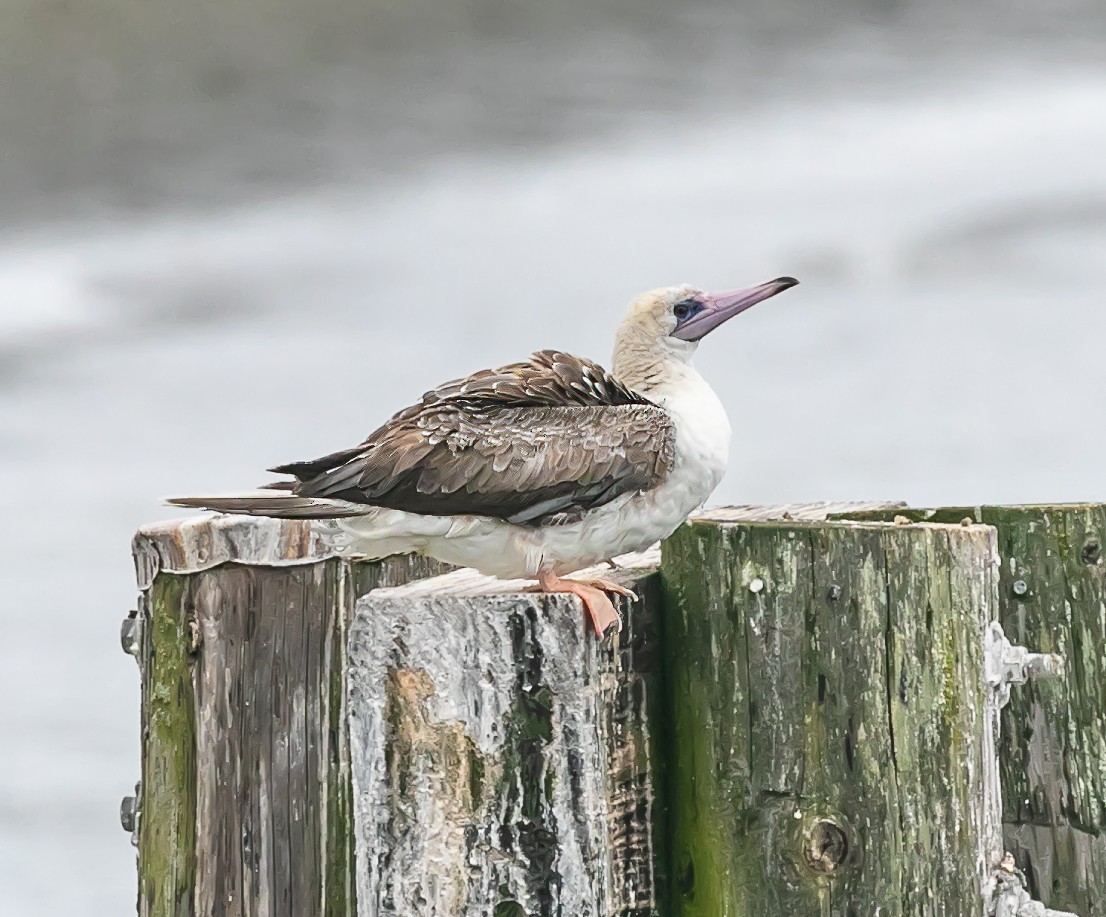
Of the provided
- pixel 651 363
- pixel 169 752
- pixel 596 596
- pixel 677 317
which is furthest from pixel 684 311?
pixel 169 752

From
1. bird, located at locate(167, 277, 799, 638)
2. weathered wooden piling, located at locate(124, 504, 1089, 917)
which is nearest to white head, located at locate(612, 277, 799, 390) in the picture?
bird, located at locate(167, 277, 799, 638)

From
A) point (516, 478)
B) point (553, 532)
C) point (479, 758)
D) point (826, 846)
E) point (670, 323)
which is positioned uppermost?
point (670, 323)

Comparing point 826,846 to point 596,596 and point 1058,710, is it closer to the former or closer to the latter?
point 596,596

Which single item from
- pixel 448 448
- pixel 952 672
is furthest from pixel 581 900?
pixel 448 448

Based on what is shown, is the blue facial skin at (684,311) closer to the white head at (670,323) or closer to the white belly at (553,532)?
the white head at (670,323)

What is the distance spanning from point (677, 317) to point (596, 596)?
55.0 inches

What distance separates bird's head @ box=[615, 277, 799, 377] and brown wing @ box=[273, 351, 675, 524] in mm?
457

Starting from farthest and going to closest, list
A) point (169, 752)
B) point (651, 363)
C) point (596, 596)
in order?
1. point (169, 752)
2. point (651, 363)
3. point (596, 596)

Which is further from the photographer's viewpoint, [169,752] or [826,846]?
[169,752]

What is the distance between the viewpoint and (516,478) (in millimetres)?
3965

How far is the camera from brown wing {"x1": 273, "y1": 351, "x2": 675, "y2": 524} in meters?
3.92

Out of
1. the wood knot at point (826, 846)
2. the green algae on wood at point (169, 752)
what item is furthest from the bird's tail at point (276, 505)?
the wood knot at point (826, 846)

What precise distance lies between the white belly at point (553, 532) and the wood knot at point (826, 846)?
0.97 m

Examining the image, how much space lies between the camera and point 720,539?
3529 millimetres
